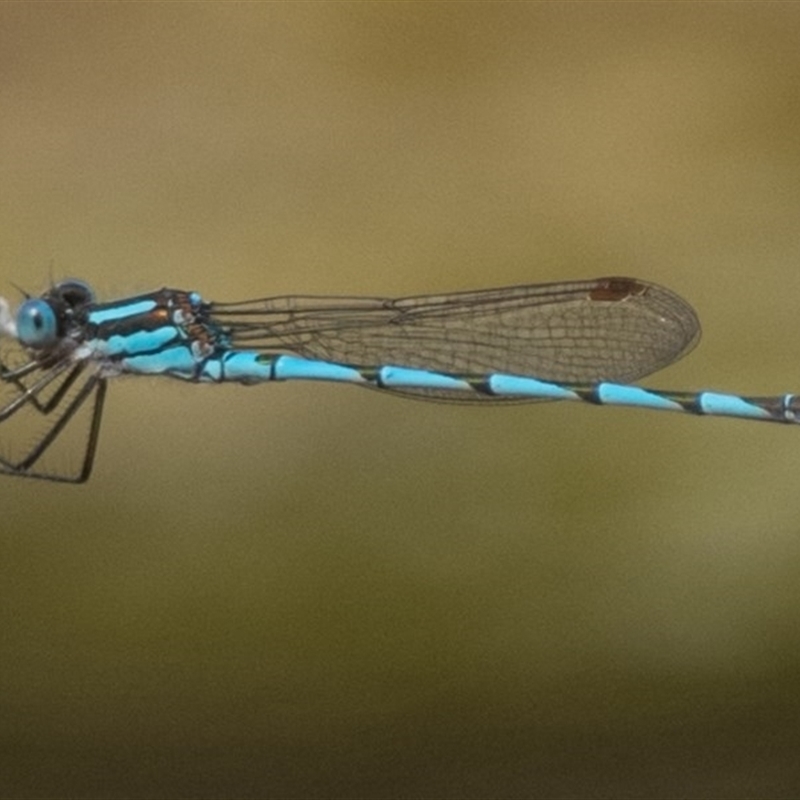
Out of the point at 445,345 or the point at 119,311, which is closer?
the point at 119,311

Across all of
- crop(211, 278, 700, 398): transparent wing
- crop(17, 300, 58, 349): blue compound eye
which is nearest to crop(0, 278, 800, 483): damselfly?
crop(211, 278, 700, 398): transparent wing

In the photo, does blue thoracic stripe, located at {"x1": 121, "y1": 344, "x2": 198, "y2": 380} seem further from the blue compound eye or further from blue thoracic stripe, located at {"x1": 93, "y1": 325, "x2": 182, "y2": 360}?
the blue compound eye

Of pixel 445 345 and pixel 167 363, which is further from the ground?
pixel 445 345

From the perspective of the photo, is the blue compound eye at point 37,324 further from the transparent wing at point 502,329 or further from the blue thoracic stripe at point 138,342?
the transparent wing at point 502,329

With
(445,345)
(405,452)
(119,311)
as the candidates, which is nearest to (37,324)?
(119,311)

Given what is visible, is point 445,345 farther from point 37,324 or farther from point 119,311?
point 37,324

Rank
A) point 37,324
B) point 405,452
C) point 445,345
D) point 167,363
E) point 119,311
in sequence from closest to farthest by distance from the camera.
Result: point 37,324 → point 119,311 → point 167,363 → point 445,345 → point 405,452

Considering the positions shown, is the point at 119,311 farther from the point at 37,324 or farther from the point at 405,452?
the point at 405,452

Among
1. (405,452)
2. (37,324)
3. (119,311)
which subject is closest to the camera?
(37,324)
